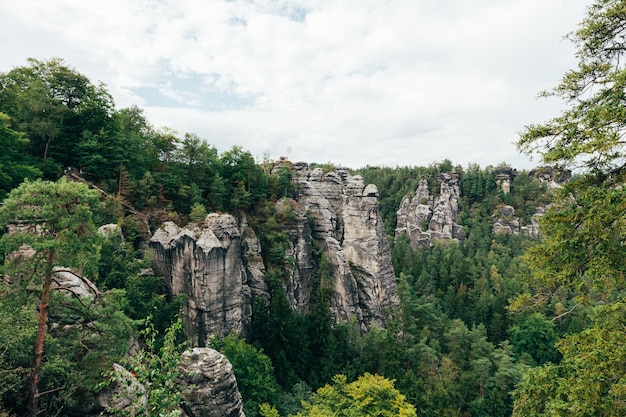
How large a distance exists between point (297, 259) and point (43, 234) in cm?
2572

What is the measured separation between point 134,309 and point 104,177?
35.8 feet

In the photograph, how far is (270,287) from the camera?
2933cm

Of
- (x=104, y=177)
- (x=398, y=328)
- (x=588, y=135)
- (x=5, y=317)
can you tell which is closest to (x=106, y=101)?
(x=104, y=177)

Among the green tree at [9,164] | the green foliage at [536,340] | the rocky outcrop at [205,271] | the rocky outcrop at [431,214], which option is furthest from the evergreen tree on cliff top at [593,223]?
the rocky outcrop at [431,214]

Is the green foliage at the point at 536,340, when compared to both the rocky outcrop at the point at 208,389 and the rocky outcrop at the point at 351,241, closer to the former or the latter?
the rocky outcrop at the point at 351,241

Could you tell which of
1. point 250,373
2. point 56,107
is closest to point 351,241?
point 250,373

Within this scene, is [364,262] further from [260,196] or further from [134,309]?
[134,309]

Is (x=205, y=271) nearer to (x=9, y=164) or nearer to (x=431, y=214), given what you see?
(x=9, y=164)

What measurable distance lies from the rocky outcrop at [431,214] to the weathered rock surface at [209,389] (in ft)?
266

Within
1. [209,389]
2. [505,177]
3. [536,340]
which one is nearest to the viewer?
[209,389]

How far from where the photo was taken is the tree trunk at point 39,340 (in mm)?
8758

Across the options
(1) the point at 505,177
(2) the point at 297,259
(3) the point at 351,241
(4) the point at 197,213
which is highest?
(1) the point at 505,177

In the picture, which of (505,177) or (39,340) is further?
(505,177)

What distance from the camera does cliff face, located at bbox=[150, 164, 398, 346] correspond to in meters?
23.2
